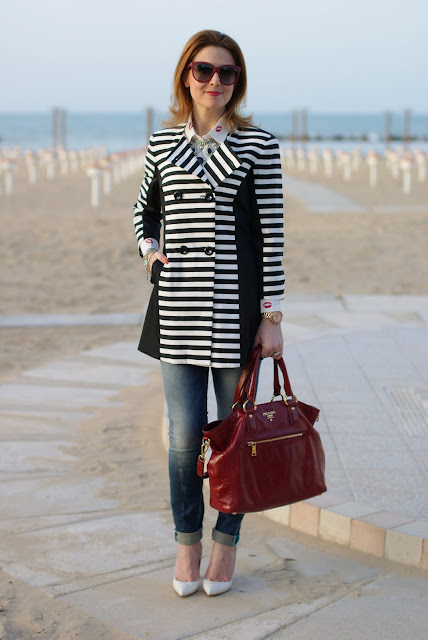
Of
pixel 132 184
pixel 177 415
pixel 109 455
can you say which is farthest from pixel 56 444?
pixel 132 184

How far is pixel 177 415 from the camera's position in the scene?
2904 millimetres

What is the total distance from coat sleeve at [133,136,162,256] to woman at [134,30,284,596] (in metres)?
0.02

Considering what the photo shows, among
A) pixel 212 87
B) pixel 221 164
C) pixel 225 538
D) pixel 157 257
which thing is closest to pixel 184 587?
pixel 225 538

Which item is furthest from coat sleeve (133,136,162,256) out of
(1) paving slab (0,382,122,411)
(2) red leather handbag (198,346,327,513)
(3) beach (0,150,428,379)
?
(3) beach (0,150,428,379)

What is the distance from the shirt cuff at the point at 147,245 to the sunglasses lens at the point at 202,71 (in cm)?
56

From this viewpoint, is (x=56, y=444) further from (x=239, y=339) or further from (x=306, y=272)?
(x=306, y=272)

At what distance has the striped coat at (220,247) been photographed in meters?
2.76

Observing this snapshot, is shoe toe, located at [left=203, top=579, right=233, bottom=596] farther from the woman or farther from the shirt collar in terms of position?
the shirt collar

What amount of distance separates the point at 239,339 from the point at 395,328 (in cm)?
471

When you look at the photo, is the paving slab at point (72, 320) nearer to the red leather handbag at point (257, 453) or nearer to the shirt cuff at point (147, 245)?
the shirt cuff at point (147, 245)

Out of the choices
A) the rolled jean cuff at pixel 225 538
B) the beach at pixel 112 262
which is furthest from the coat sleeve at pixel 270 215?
the beach at pixel 112 262

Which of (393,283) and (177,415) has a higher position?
(177,415)

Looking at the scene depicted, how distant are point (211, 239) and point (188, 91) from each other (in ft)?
1.77

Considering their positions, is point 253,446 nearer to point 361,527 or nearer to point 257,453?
point 257,453
